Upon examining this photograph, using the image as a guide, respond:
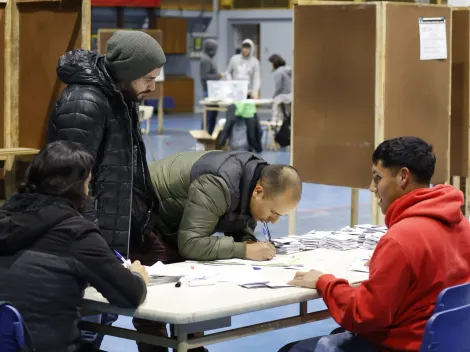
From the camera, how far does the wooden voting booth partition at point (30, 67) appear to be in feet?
15.9

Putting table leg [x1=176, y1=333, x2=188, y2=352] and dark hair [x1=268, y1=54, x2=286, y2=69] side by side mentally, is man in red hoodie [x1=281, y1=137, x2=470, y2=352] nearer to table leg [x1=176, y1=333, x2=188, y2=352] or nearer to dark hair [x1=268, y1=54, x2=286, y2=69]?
table leg [x1=176, y1=333, x2=188, y2=352]

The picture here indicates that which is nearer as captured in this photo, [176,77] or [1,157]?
[1,157]

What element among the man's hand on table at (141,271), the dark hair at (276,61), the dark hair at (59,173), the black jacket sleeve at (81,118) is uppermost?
the dark hair at (276,61)

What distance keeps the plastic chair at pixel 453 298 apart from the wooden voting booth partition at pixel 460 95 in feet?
13.8

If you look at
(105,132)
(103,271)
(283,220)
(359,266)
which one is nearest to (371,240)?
(359,266)

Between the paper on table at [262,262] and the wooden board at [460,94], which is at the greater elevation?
the wooden board at [460,94]

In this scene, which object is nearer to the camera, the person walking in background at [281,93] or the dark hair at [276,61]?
the person walking in background at [281,93]

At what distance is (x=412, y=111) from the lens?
5938 millimetres

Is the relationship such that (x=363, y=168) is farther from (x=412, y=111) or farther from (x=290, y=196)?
(x=290, y=196)

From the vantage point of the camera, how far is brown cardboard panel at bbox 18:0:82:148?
4805 mm

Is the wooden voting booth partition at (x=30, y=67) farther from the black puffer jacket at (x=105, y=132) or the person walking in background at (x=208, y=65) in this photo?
the person walking in background at (x=208, y=65)

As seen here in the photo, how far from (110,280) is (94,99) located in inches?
38.5

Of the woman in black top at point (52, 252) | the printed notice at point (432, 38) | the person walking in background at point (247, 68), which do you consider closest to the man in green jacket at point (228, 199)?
the woman in black top at point (52, 252)

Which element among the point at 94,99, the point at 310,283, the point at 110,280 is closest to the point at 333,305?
the point at 310,283
